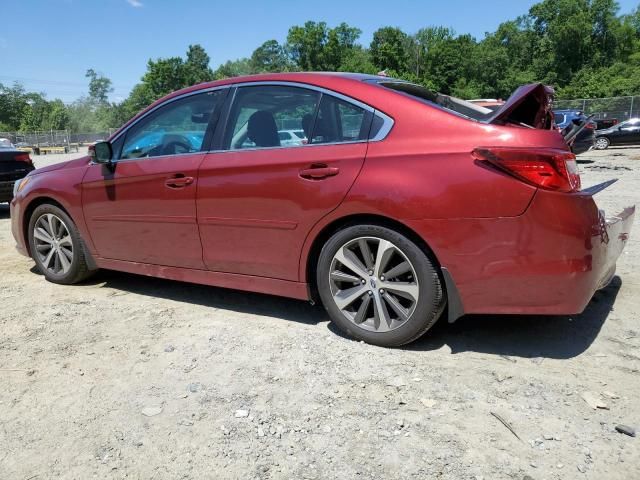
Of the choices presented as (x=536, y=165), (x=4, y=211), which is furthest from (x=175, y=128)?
(x=4, y=211)

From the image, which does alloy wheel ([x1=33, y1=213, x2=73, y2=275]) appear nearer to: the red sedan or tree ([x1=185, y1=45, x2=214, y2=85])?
the red sedan

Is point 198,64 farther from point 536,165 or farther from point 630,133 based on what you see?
point 536,165

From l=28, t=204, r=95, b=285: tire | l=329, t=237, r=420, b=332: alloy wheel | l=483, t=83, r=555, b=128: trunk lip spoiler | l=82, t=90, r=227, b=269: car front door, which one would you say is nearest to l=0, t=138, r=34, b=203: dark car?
l=28, t=204, r=95, b=285: tire

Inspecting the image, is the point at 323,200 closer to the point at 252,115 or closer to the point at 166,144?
the point at 252,115

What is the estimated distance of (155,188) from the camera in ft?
13.5

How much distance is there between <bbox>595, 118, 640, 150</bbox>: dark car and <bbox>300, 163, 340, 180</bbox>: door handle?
22.4 meters

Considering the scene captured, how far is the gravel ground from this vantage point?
2.34 metres

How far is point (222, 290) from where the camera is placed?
15.5ft

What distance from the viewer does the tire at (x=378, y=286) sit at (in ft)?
10.3

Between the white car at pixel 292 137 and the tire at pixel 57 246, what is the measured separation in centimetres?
226

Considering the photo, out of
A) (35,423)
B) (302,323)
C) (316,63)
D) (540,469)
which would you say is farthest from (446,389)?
(316,63)

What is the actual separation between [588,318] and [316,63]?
89029 millimetres

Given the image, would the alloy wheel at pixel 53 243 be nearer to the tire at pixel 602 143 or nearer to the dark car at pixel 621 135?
the dark car at pixel 621 135

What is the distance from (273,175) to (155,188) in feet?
3.64
